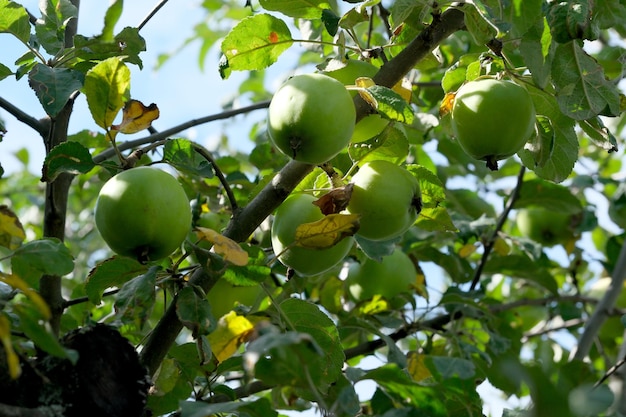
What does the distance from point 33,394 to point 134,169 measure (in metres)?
0.48

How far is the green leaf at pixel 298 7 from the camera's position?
1.79m

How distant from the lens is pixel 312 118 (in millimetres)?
1357

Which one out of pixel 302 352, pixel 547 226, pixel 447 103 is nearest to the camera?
pixel 302 352

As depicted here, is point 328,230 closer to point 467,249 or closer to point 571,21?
point 571,21

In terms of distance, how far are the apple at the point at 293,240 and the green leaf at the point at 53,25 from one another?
0.65 meters

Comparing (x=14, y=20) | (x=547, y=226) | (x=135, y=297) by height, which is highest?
(x=547, y=226)

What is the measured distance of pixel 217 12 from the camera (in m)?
4.08

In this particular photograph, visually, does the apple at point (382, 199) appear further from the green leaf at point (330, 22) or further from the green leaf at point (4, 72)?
the green leaf at point (4, 72)

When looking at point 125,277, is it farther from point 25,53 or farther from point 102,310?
point 102,310

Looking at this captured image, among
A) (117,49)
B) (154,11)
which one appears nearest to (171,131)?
(154,11)

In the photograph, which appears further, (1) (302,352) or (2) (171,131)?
(2) (171,131)

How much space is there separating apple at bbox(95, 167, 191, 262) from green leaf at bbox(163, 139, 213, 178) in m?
0.13

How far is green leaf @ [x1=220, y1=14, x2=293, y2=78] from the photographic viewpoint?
5.66 feet

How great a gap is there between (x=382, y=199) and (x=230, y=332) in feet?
1.46
